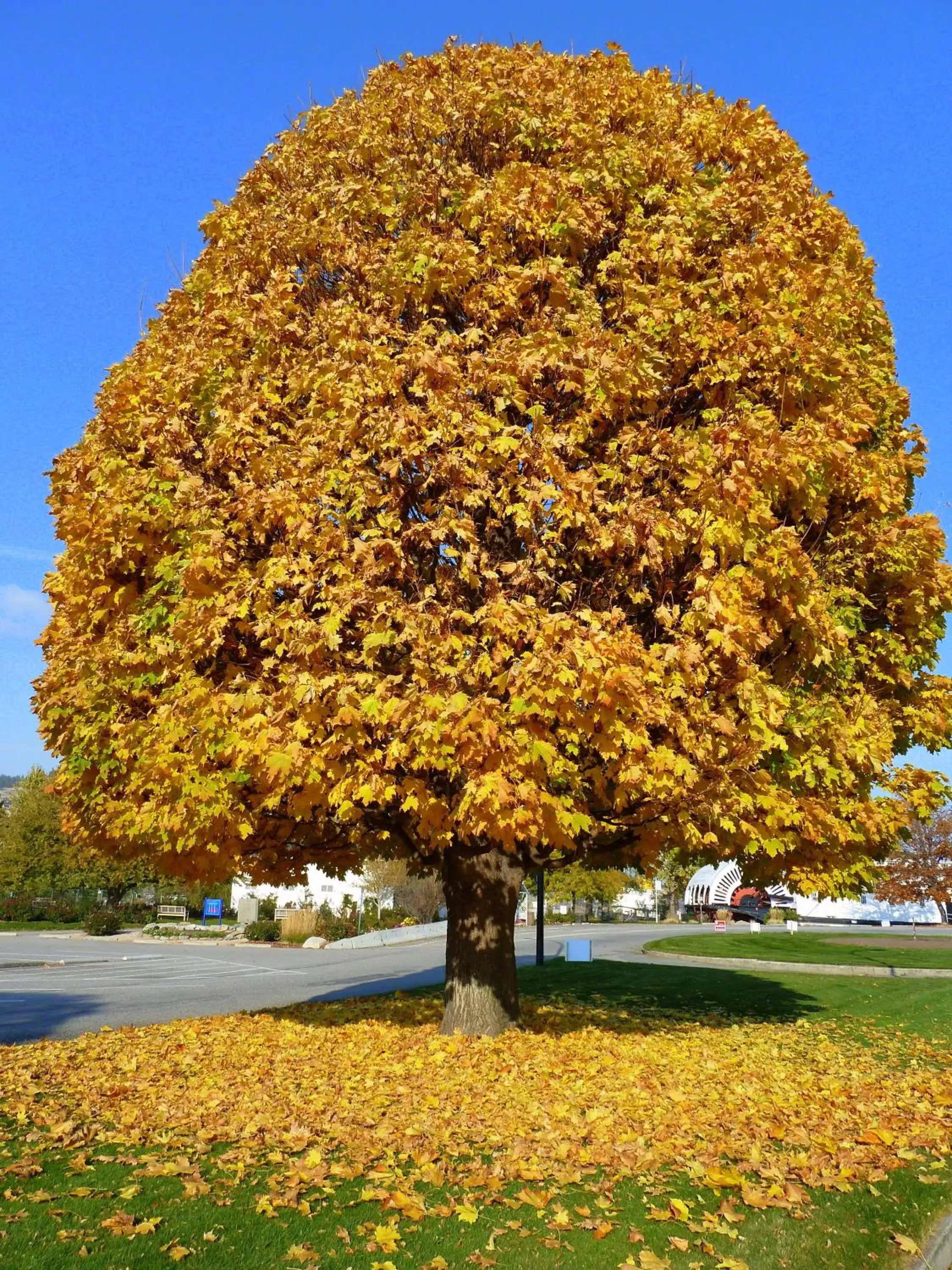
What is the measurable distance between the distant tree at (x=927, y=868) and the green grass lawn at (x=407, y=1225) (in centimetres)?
5178

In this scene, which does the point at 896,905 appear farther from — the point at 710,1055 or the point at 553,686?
the point at 553,686

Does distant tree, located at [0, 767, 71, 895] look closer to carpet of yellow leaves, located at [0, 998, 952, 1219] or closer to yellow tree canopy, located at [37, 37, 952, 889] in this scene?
carpet of yellow leaves, located at [0, 998, 952, 1219]

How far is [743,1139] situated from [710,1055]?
11.7 ft

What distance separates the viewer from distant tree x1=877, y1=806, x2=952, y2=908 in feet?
171

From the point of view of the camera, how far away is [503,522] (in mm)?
9094

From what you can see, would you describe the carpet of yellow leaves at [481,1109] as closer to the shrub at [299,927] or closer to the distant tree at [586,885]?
the shrub at [299,927]

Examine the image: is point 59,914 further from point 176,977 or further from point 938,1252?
point 938,1252

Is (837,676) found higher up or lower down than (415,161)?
lower down

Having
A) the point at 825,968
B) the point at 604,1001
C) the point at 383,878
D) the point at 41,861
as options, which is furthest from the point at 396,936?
the point at 604,1001

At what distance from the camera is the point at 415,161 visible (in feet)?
33.7

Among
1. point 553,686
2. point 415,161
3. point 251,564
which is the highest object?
point 415,161

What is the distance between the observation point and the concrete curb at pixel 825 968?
74.1 feet

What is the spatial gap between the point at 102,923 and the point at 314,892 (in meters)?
26.3

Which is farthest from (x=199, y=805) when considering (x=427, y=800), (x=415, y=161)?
(x=415, y=161)
